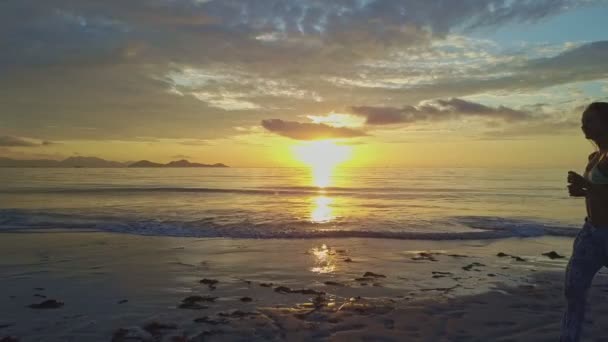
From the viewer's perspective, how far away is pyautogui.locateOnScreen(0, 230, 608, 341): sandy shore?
5.95m

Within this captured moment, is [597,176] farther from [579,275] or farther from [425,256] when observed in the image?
[425,256]

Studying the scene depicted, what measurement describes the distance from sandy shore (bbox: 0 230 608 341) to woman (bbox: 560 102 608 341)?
4.55 feet

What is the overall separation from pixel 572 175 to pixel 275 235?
12300mm

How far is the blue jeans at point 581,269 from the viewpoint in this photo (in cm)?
437

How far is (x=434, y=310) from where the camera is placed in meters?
6.92

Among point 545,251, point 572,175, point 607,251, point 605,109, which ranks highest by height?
point 605,109

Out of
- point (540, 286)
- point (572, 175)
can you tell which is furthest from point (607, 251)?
point (540, 286)

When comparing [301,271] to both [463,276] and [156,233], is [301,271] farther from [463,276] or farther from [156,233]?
[156,233]

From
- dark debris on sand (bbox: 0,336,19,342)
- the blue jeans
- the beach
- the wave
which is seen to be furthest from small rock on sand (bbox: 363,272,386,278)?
dark debris on sand (bbox: 0,336,19,342)

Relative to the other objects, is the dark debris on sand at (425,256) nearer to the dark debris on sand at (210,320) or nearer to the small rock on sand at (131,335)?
the dark debris on sand at (210,320)

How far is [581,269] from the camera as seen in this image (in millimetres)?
4484

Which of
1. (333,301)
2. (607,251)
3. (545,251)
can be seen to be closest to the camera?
(607,251)

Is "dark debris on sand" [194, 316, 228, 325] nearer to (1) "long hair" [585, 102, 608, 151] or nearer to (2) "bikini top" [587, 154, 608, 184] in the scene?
(2) "bikini top" [587, 154, 608, 184]

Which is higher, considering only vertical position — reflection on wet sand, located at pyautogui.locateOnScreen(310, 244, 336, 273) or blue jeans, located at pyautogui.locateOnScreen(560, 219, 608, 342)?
blue jeans, located at pyautogui.locateOnScreen(560, 219, 608, 342)
